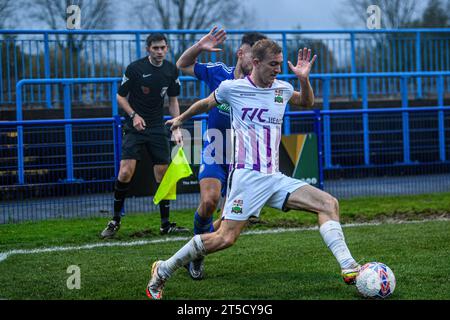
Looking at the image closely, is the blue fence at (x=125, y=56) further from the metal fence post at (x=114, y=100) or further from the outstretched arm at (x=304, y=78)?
the outstretched arm at (x=304, y=78)

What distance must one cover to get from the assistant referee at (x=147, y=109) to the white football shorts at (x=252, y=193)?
4058mm

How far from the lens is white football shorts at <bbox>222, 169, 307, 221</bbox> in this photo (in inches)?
261

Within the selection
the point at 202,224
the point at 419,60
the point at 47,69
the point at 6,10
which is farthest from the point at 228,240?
the point at 6,10

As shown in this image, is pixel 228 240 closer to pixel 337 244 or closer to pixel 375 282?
pixel 337 244

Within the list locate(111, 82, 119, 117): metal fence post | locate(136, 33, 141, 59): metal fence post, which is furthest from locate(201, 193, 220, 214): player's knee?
locate(136, 33, 141, 59): metal fence post

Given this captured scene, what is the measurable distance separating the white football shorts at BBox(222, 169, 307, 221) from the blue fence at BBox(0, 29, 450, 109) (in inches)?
371

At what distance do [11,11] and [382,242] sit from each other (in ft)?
39.8

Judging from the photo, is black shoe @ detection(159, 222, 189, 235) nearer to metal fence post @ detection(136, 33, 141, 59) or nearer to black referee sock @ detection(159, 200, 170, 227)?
black referee sock @ detection(159, 200, 170, 227)

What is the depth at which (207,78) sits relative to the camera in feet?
27.9

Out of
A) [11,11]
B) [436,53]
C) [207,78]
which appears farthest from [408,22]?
[207,78]

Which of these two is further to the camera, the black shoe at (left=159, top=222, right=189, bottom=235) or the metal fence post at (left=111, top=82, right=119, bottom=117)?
the metal fence post at (left=111, top=82, right=119, bottom=117)

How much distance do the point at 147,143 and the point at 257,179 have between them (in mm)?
4501
